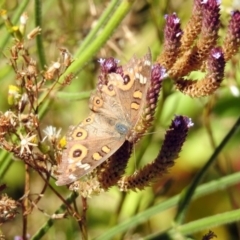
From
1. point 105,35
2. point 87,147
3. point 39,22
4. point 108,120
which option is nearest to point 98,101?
point 108,120

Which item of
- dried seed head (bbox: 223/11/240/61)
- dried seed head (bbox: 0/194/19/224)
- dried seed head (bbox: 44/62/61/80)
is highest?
dried seed head (bbox: 223/11/240/61)

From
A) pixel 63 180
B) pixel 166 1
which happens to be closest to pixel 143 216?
pixel 63 180

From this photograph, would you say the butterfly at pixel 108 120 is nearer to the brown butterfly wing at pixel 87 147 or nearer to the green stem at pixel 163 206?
the brown butterfly wing at pixel 87 147

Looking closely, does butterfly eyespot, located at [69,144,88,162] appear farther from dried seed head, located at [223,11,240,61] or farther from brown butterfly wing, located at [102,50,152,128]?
dried seed head, located at [223,11,240,61]

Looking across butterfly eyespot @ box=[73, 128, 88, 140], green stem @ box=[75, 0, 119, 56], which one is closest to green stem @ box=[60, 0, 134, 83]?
green stem @ box=[75, 0, 119, 56]

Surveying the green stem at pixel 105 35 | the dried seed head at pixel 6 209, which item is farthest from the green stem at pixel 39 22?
the dried seed head at pixel 6 209

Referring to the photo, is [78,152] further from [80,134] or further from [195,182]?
[195,182]

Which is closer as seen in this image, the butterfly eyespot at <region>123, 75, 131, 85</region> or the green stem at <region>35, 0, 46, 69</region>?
the butterfly eyespot at <region>123, 75, 131, 85</region>

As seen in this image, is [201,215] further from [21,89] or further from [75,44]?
[21,89]
